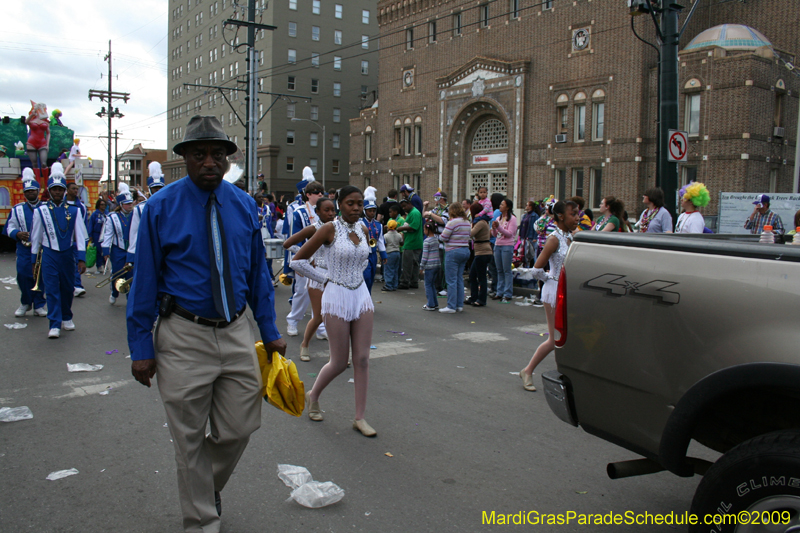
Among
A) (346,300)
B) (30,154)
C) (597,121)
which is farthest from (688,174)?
(346,300)

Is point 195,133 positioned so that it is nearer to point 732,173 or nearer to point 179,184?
point 179,184

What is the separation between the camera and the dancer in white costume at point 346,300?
477cm

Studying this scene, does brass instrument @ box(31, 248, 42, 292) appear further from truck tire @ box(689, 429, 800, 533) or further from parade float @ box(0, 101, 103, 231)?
parade float @ box(0, 101, 103, 231)

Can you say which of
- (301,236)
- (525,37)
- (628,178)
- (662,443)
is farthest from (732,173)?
(662,443)

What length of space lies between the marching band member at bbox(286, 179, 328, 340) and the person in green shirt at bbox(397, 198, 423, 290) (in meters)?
4.60

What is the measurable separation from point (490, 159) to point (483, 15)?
8771 millimetres

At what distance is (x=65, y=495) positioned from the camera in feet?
12.2

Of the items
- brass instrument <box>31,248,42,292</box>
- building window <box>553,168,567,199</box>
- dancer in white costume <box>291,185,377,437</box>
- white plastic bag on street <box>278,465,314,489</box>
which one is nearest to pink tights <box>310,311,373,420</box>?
dancer in white costume <box>291,185,377,437</box>

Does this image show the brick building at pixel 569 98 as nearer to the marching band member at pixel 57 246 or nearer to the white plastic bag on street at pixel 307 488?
the marching band member at pixel 57 246

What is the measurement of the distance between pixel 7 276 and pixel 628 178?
25907 millimetres

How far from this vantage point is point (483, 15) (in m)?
37.1

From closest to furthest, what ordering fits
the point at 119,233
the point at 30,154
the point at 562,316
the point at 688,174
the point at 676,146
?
the point at 562,316, the point at 676,146, the point at 119,233, the point at 30,154, the point at 688,174

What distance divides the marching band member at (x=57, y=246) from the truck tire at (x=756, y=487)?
26.7ft

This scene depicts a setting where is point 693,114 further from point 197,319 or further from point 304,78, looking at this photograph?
point 304,78
